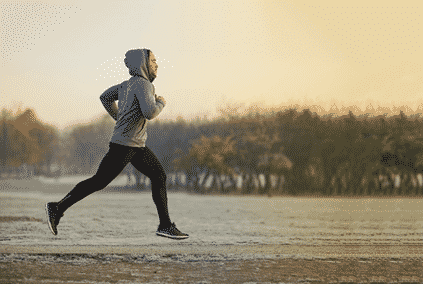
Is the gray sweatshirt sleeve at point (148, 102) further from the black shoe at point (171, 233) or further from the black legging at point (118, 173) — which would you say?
the black shoe at point (171, 233)

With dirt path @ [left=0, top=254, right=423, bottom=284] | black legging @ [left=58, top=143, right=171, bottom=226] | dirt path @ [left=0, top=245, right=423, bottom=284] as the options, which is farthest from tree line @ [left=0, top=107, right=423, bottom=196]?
black legging @ [left=58, top=143, right=171, bottom=226]

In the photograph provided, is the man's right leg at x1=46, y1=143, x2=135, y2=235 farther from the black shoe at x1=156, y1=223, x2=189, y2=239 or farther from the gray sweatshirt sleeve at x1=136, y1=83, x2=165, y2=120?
the black shoe at x1=156, y1=223, x2=189, y2=239

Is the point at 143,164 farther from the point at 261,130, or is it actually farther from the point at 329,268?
the point at 261,130

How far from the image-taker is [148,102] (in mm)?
3662

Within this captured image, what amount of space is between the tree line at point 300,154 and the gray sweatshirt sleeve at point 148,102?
37.0ft

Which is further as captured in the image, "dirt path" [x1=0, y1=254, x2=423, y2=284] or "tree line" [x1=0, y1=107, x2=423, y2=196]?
"tree line" [x1=0, y1=107, x2=423, y2=196]

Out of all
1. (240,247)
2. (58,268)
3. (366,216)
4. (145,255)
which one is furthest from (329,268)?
(366,216)

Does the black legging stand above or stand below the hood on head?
below

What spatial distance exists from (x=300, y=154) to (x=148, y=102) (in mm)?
11775

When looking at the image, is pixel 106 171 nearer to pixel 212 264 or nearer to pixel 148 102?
pixel 148 102

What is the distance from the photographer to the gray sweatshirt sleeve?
3.65 metres

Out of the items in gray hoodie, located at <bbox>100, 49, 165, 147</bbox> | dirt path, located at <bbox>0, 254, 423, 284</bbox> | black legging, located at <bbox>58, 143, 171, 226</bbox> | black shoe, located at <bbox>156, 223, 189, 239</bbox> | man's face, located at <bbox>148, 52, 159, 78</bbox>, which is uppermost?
man's face, located at <bbox>148, 52, 159, 78</bbox>

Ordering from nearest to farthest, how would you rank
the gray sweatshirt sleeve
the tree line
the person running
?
the gray sweatshirt sleeve → the person running → the tree line

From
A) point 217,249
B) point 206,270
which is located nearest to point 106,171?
point 206,270
